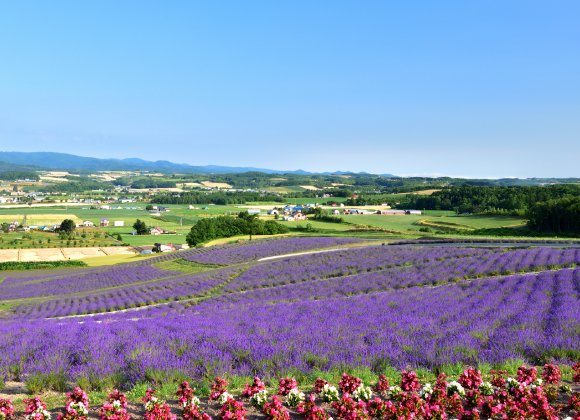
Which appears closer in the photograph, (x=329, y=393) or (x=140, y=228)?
(x=329, y=393)

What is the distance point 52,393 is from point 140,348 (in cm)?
162

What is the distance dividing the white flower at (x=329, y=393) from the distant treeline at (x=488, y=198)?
347 feet

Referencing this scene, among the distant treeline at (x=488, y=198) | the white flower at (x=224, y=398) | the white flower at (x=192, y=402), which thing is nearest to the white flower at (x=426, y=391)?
the white flower at (x=224, y=398)

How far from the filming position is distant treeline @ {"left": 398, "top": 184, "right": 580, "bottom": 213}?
335ft

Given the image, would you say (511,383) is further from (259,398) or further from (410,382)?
(259,398)

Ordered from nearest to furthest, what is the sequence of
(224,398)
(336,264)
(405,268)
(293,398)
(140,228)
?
(224,398) → (293,398) → (405,268) → (336,264) → (140,228)

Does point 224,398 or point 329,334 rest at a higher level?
point 224,398

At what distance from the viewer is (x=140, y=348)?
277 inches

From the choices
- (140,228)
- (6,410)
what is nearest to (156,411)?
(6,410)

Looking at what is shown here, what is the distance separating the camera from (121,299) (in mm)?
23453

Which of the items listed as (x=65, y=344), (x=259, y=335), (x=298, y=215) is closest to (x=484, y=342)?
(x=259, y=335)

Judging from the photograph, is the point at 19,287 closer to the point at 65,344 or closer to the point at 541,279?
the point at 65,344

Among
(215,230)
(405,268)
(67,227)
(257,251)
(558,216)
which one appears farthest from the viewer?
(67,227)

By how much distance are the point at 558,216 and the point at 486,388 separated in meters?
70.9
